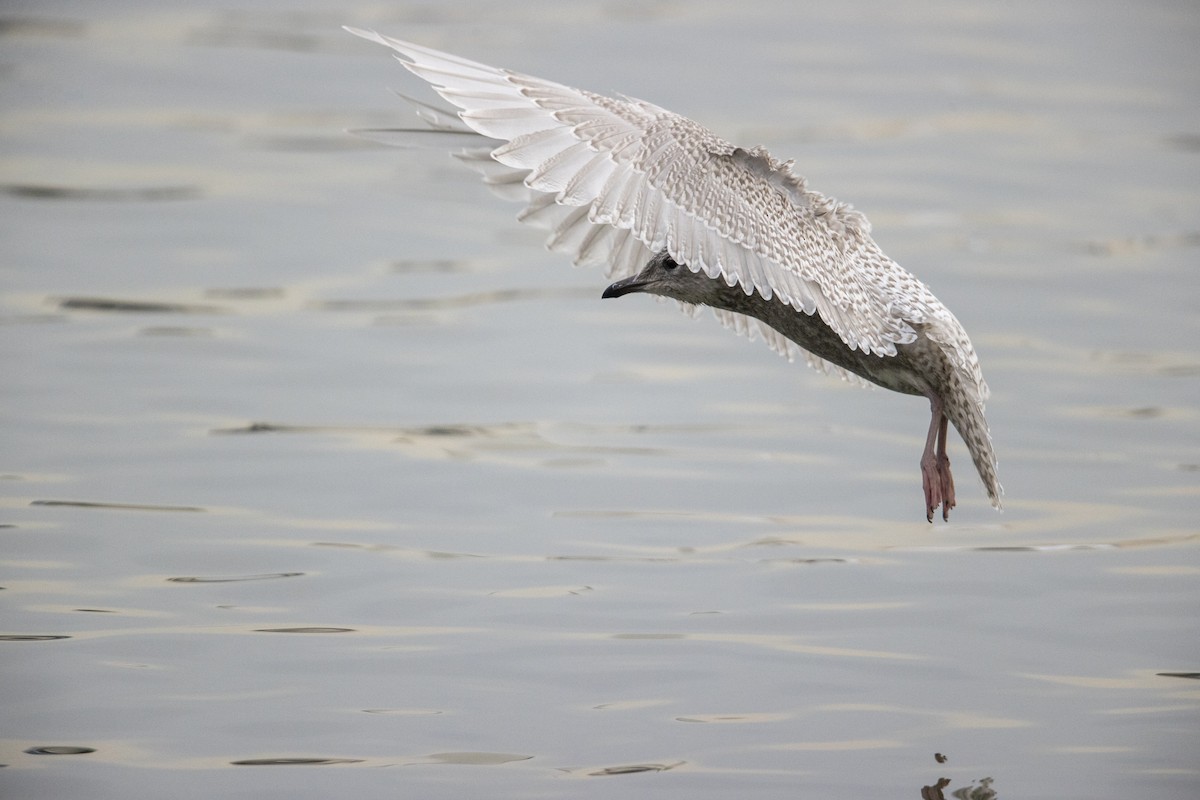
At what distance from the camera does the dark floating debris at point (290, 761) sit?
6.59m

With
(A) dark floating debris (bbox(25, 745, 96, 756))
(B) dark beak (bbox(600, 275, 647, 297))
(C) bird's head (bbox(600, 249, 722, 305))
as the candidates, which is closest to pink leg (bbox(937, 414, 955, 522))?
(C) bird's head (bbox(600, 249, 722, 305))

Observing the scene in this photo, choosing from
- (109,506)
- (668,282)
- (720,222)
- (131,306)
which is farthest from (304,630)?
(131,306)

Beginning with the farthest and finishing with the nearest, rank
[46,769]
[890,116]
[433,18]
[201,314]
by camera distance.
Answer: [433,18] < [890,116] < [201,314] < [46,769]

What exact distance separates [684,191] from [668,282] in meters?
0.82

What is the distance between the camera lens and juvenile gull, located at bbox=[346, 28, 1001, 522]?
6594 mm

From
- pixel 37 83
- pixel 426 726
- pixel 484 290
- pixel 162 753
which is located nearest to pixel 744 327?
pixel 426 726

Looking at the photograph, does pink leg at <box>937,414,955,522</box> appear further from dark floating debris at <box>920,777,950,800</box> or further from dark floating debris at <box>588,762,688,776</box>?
dark floating debris at <box>588,762,688,776</box>

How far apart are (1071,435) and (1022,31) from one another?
9.61 metres

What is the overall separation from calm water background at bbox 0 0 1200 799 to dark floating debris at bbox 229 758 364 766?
2 centimetres

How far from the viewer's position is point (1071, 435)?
1002cm

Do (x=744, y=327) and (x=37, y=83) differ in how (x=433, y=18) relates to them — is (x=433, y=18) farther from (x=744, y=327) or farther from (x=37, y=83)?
(x=744, y=327)

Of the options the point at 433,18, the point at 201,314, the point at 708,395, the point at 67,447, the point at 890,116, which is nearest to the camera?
the point at 67,447

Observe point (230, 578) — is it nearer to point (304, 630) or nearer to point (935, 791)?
point (304, 630)

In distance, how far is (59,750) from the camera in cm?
670
